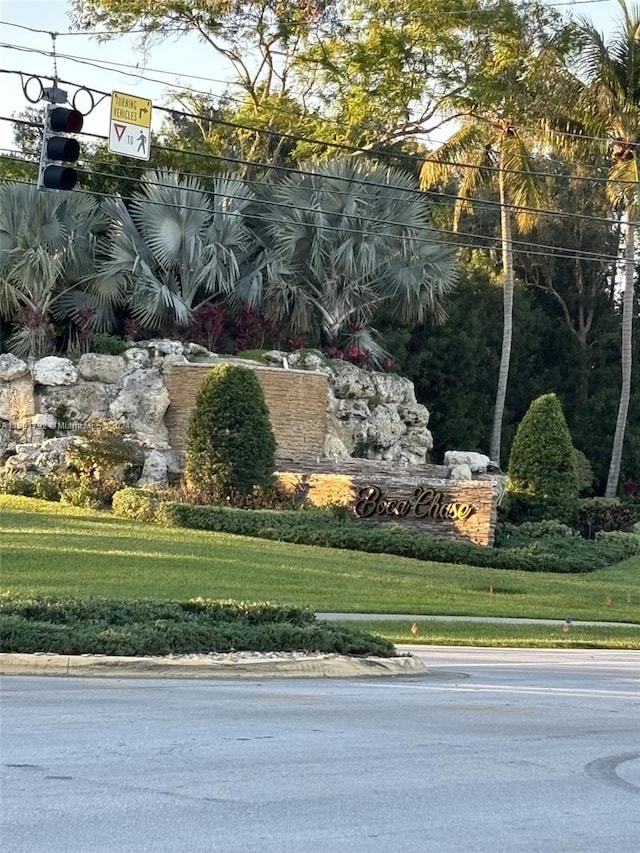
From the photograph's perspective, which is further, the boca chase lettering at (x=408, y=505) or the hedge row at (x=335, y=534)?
the boca chase lettering at (x=408, y=505)

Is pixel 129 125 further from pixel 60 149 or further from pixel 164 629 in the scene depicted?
pixel 164 629

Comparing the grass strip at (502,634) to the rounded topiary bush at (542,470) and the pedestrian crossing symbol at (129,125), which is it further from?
the rounded topiary bush at (542,470)

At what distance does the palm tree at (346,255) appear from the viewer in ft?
114

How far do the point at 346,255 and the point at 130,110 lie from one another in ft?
54.5

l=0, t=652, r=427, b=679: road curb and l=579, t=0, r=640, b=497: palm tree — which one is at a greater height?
l=579, t=0, r=640, b=497: palm tree

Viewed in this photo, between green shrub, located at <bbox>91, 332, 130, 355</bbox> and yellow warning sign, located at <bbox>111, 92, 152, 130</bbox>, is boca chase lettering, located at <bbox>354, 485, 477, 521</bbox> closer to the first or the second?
green shrub, located at <bbox>91, 332, 130, 355</bbox>

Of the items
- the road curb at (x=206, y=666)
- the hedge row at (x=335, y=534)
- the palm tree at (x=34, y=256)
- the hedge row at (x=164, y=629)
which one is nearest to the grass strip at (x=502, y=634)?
the hedge row at (x=164, y=629)

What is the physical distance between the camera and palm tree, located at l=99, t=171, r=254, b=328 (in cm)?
3338

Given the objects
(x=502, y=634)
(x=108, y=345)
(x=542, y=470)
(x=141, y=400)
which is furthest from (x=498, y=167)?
(x=502, y=634)

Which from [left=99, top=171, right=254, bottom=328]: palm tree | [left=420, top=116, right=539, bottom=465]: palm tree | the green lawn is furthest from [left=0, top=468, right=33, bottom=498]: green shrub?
[left=420, top=116, right=539, bottom=465]: palm tree

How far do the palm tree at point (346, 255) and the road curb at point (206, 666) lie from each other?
2200cm

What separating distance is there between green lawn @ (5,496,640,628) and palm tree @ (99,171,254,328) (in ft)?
29.5

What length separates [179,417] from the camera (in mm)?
31422

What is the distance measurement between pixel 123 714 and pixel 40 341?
82.4 feet
